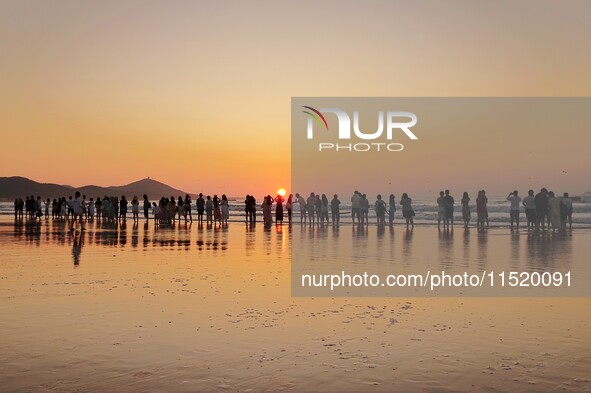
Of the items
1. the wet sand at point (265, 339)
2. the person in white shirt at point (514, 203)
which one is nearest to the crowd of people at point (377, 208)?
the person in white shirt at point (514, 203)

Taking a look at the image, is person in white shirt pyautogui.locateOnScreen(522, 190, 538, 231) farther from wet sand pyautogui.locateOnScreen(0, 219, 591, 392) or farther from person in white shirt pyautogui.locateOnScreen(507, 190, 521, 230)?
wet sand pyautogui.locateOnScreen(0, 219, 591, 392)

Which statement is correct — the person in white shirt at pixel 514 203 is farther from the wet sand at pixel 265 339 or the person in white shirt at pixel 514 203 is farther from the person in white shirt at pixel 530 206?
the wet sand at pixel 265 339

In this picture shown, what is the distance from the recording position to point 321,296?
37.5ft

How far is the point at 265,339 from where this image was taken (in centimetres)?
793

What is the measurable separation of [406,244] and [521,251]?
426 cm

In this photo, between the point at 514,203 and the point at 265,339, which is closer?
the point at 265,339

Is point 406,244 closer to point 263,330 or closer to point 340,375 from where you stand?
point 263,330

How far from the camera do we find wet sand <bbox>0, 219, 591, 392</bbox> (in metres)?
6.17

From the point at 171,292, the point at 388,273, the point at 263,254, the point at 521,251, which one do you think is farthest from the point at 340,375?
the point at 521,251

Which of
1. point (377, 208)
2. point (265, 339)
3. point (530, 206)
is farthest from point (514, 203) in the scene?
point (265, 339)

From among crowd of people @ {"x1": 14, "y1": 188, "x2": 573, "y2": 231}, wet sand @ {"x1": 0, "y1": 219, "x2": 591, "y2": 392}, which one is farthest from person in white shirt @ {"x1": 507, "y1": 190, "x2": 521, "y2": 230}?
wet sand @ {"x1": 0, "y1": 219, "x2": 591, "y2": 392}

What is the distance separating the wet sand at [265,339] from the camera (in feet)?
20.2

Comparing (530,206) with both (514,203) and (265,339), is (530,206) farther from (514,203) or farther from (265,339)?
(265,339)

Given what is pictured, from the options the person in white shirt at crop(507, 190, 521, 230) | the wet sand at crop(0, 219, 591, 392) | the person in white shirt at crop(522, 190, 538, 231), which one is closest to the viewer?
the wet sand at crop(0, 219, 591, 392)
